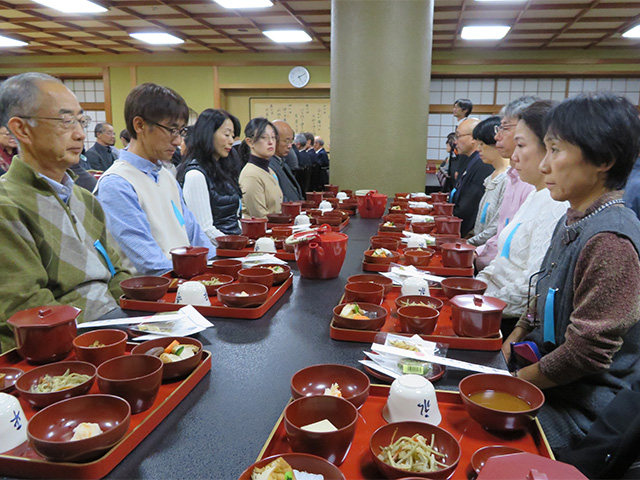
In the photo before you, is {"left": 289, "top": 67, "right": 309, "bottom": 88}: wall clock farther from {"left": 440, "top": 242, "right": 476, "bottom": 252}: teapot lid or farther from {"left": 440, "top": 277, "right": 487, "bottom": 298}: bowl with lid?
{"left": 440, "top": 277, "right": 487, "bottom": 298}: bowl with lid

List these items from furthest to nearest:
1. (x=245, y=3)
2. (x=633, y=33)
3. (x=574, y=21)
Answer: (x=633, y=33) → (x=574, y=21) → (x=245, y=3)

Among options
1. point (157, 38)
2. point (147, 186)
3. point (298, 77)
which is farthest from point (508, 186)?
point (298, 77)

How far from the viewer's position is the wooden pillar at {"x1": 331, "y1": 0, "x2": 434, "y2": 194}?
172 inches

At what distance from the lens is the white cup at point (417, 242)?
6.88 ft

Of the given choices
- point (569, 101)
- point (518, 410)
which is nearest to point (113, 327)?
point (518, 410)

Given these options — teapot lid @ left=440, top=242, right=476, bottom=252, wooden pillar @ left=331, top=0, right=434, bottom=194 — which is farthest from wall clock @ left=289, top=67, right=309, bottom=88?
teapot lid @ left=440, top=242, right=476, bottom=252

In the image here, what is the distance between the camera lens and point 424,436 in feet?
2.46

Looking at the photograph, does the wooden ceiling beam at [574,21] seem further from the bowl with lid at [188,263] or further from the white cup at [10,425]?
the white cup at [10,425]

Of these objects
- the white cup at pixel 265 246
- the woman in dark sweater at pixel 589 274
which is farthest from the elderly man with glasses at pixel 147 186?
the woman in dark sweater at pixel 589 274

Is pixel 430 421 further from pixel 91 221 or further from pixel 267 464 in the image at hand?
pixel 91 221

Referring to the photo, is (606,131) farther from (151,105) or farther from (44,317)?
(151,105)

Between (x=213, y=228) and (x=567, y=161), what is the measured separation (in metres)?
2.14

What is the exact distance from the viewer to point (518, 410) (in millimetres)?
866

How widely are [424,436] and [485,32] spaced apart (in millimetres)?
8504
